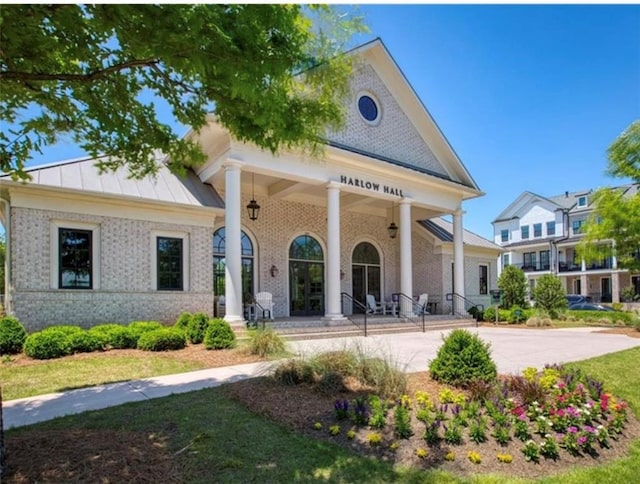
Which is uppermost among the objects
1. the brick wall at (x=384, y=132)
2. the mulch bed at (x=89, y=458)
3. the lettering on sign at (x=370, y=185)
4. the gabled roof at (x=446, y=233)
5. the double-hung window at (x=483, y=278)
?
the brick wall at (x=384, y=132)

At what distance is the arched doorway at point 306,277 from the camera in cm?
1786

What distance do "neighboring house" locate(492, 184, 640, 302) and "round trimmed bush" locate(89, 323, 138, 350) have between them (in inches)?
1605

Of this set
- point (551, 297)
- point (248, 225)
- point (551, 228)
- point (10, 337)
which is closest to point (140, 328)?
point (10, 337)

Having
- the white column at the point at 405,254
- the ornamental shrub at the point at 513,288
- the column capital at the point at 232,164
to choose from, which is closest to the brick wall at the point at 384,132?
the white column at the point at 405,254

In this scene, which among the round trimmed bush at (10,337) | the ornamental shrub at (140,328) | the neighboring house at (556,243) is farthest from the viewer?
the neighboring house at (556,243)

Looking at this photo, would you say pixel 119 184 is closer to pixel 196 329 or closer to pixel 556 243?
pixel 196 329

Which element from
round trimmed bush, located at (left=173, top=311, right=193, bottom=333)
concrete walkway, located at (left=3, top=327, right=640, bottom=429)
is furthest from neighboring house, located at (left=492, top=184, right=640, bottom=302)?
round trimmed bush, located at (left=173, top=311, right=193, bottom=333)

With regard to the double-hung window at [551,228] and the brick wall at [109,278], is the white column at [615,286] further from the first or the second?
the brick wall at [109,278]

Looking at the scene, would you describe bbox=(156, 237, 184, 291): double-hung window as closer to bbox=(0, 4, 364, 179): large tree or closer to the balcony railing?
bbox=(0, 4, 364, 179): large tree

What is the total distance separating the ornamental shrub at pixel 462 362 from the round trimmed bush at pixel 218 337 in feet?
17.1

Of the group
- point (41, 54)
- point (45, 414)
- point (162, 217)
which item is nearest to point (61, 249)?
point (162, 217)

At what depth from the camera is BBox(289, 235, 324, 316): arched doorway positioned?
58.6 ft

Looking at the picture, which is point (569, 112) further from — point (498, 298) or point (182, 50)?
point (498, 298)

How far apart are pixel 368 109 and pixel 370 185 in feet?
11.5
